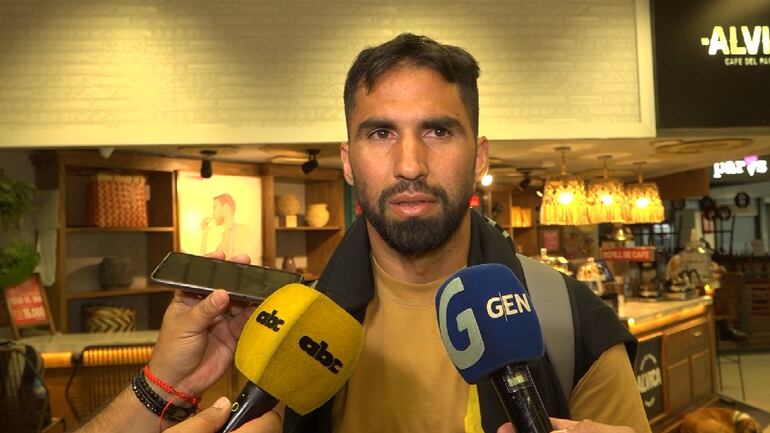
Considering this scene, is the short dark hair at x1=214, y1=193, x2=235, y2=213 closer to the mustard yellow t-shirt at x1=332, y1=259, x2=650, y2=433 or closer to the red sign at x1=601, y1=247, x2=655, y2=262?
the red sign at x1=601, y1=247, x2=655, y2=262

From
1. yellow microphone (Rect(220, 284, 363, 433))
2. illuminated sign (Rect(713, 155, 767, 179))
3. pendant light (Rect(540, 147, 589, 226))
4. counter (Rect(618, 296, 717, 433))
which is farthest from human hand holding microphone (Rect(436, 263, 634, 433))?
illuminated sign (Rect(713, 155, 767, 179))

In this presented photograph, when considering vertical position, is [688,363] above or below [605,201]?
below

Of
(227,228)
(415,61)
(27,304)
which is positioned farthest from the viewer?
(227,228)

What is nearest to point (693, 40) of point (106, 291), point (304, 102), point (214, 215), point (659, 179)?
point (304, 102)

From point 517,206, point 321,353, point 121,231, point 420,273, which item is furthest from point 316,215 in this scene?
point 321,353

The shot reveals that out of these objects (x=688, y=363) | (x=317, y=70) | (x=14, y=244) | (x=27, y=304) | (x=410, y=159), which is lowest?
(x=688, y=363)

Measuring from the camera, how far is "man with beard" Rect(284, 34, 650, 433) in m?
1.30

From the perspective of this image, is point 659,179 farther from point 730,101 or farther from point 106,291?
point 106,291

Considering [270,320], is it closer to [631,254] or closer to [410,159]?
[410,159]

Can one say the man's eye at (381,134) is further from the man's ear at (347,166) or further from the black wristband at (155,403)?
the black wristband at (155,403)

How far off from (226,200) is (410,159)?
14.6 feet

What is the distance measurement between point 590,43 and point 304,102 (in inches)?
56.6

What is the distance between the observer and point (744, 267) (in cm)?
1057

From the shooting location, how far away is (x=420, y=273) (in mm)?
1414
